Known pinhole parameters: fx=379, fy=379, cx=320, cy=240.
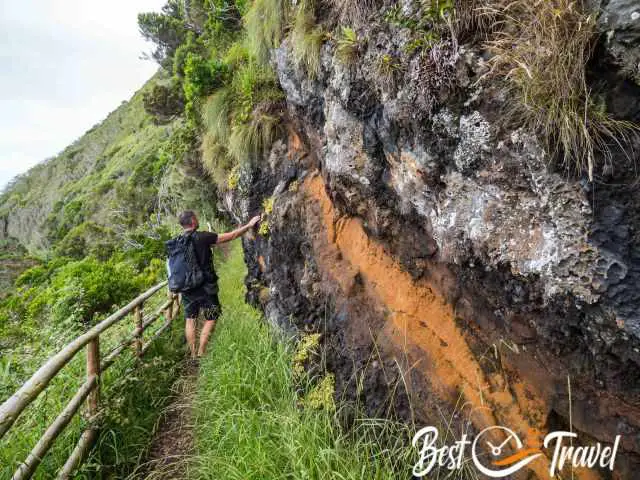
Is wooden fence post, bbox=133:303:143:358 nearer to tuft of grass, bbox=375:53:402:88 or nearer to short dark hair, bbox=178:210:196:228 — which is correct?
short dark hair, bbox=178:210:196:228

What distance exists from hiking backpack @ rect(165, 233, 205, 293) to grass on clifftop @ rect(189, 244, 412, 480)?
1.00m

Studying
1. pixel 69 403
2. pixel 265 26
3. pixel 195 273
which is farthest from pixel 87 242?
pixel 69 403

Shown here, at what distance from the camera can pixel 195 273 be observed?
17.2 ft

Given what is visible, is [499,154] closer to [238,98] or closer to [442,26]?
[442,26]

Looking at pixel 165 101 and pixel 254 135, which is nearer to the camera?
pixel 254 135

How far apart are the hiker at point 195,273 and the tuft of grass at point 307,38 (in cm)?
222

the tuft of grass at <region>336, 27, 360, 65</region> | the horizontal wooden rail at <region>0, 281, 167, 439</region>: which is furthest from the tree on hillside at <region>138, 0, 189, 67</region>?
A: the horizontal wooden rail at <region>0, 281, 167, 439</region>

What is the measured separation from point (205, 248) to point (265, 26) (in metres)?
3.00

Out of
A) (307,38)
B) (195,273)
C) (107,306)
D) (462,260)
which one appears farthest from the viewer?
(107,306)

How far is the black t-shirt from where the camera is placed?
5293mm

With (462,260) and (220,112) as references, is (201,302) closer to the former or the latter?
(220,112)

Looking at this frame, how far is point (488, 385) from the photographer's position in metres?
2.61

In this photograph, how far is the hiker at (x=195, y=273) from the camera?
5.24 meters

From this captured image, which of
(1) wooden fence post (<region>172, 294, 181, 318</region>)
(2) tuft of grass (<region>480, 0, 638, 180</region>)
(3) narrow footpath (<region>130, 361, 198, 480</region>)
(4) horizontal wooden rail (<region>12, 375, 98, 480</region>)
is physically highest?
(2) tuft of grass (<region>480, 0, 638, 180</region>)
